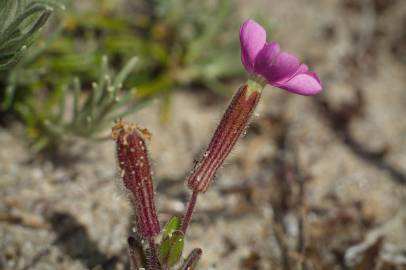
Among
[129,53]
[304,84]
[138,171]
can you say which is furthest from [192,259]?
[129,53]

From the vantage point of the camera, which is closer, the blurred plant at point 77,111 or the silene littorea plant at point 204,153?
the silene littorea plant at point 204,153

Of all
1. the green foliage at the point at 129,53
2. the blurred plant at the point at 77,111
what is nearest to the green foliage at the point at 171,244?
the blurred plant at the point at 77,111

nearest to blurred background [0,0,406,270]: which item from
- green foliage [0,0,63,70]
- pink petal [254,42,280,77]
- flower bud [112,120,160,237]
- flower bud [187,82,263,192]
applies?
green foliage [0,0,63,70]

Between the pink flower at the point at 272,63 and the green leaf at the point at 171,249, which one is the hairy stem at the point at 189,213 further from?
the pink flower at the point at 272,63

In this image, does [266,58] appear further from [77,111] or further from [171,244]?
[77,111]

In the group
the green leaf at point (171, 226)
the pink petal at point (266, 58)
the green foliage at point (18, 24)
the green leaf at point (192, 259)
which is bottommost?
the green leaf at point (192, 259)

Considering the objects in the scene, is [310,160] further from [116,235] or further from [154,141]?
[116,235]

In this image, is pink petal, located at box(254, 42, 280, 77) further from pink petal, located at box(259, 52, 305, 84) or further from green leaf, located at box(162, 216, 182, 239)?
green leaf, located at box(162, 216, 182, 239)
